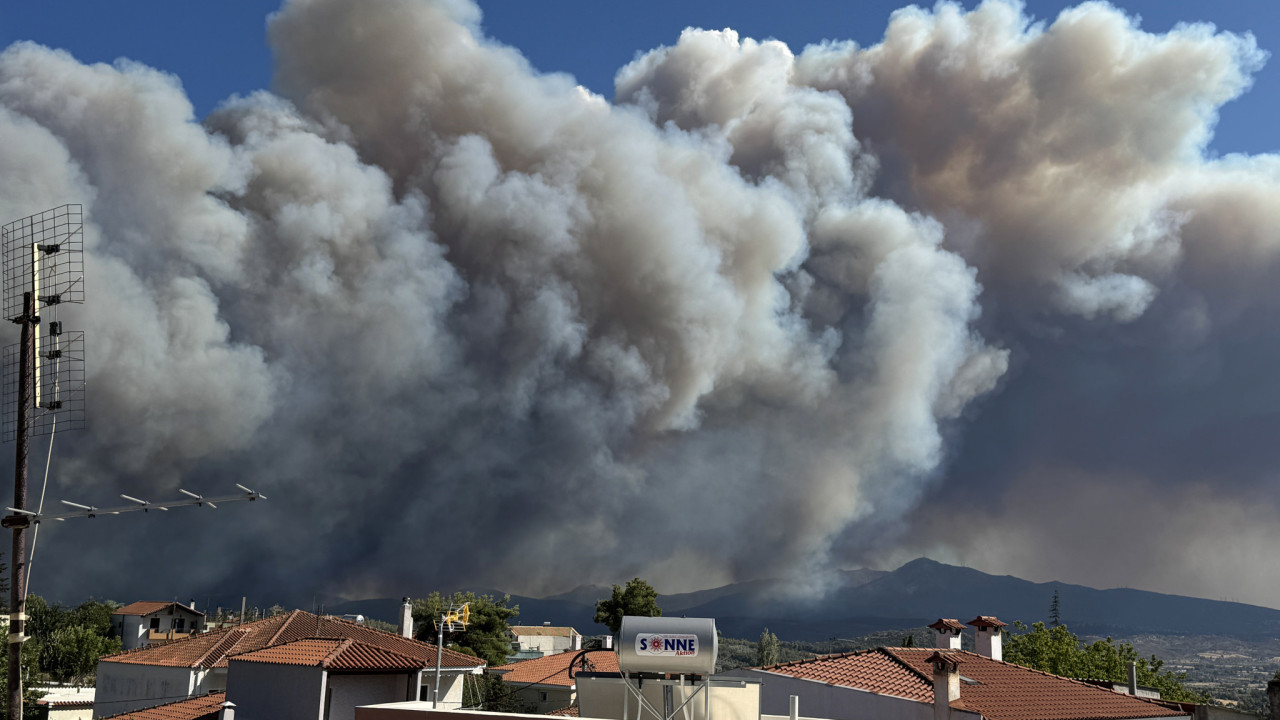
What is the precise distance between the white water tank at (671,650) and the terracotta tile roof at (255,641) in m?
26.1

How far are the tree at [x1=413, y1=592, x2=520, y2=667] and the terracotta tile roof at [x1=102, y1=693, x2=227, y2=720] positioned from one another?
42832 mm

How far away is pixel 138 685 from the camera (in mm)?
48531

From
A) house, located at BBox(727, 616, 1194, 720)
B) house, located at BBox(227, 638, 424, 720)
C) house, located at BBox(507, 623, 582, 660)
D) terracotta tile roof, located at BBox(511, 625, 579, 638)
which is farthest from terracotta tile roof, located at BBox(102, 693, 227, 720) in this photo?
terracotta tile roof, located at BBox(511, 625, 579, 638)

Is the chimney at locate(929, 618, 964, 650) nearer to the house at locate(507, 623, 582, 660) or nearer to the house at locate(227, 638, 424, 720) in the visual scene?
the house at locate(227, 638, 424, 720)

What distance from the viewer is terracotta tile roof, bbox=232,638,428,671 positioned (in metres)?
32.7

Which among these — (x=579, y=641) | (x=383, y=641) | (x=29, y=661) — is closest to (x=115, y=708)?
(x=29, y=661)

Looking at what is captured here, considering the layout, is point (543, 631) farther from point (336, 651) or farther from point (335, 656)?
point (335, 656)

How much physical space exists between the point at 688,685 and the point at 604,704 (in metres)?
2.15

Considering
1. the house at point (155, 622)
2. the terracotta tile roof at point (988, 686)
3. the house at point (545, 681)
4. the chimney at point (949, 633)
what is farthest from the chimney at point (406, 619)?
the house at point (155, 622)

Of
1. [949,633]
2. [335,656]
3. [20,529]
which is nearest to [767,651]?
[949,633]

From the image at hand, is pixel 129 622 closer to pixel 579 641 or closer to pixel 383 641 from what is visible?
pixel 579 641

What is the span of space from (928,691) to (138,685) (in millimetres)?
40355

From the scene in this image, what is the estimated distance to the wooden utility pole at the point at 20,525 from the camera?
2186 cm

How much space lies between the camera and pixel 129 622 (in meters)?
109
